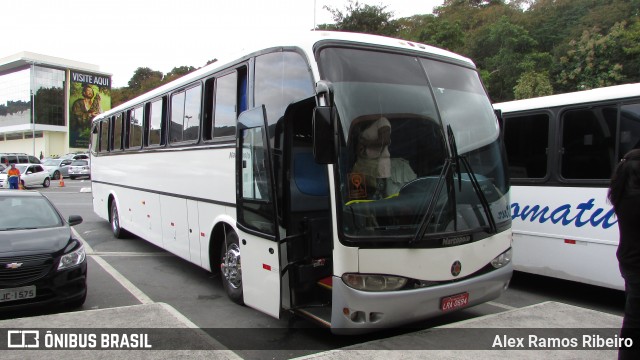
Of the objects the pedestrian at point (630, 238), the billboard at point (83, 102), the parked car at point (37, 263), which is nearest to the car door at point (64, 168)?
the parked car at point (37, 263)

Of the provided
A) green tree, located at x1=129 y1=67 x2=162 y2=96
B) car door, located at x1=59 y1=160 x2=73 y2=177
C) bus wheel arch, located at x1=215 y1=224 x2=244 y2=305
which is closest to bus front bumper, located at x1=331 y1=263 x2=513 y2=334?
bus wheel arch, located at x1=215 y1=224 x2=244 y2=305

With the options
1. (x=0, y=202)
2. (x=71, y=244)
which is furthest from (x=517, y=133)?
(x=0, y=202)

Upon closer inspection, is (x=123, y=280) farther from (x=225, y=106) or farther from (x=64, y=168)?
(x=64, y=168)

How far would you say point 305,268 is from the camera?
4852mm

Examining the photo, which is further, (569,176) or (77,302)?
(569,176)

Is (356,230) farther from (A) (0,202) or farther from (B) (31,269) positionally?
(A) (0,202)

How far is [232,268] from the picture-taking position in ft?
20.1

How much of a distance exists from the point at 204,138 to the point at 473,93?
3.65m

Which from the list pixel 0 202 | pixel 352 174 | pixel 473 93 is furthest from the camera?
pixel 0 202

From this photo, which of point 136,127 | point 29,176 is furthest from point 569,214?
point 29,176

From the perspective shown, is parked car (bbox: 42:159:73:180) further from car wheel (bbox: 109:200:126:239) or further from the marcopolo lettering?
the marcopolo lettering

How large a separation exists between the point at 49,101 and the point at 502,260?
8063 centimetres

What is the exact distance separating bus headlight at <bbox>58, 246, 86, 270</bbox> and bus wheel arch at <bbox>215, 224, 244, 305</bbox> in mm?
1656

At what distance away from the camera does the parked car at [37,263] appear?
17.3ft
